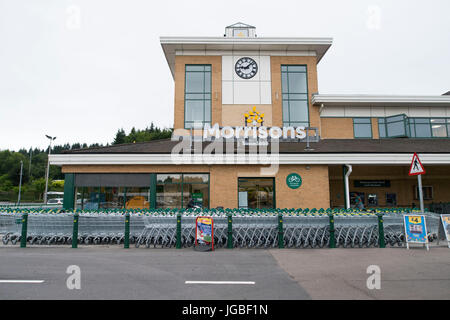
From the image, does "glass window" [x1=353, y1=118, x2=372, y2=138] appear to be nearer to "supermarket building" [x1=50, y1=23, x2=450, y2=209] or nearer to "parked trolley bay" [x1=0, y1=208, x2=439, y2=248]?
"supermarket building" [x1=50, y1=23, x2=450, y2=209]

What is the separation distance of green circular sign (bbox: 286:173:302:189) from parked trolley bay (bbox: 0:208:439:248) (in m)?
4.83

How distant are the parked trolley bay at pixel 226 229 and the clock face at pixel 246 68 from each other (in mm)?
13651

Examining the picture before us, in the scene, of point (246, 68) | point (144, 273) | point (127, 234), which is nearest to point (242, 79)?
point (246, 68)

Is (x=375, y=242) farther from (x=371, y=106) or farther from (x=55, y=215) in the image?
(x=371, y=106)

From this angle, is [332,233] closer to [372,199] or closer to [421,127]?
[372,199]

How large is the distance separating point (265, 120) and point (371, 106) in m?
8.83

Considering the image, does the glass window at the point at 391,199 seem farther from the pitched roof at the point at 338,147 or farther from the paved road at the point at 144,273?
the paved road at the point at 144,273

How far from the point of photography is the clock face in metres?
22.0

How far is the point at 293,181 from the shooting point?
15.9 metres

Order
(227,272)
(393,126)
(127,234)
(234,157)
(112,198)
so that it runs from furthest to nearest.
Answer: (393,126) → (112,198) → (234,157) → (127,234) → (227,272)

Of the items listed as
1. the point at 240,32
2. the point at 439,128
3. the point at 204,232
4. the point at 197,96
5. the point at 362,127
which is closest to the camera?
the point at 204,232

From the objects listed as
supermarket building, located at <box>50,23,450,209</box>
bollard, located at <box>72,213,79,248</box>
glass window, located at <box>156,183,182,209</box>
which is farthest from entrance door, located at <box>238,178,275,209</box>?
bollard, located at <box>72,213,79,248</box>

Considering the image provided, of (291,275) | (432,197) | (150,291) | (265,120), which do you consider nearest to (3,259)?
(150,291)

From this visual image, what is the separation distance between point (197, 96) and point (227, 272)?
54.3ft
